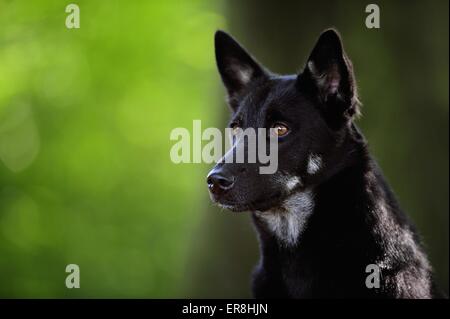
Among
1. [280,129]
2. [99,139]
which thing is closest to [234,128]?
[280,129]

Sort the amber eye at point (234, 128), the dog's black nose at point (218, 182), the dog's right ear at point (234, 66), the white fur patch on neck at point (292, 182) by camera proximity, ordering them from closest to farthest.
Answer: the dog's black nose at point (218, 182), the white fur patch on neck at point (292, 182), the amber eye at point (234, 128), the dog's right ear at point (234, 66)

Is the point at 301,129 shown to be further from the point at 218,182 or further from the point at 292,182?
the point at 218,182

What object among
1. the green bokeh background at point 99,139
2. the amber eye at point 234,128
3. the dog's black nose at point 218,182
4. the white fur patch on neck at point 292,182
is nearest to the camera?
the dog's black nose at point 218,182

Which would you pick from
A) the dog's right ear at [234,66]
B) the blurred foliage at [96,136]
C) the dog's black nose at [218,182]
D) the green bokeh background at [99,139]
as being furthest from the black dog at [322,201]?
the blurred foliage at [96,136]

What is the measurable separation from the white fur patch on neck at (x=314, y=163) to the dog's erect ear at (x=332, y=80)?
28cm

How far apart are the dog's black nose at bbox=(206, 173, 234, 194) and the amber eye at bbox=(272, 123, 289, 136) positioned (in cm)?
53

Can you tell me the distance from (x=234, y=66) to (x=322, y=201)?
1.44 meters

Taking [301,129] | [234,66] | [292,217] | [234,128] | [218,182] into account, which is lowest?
[292,217]

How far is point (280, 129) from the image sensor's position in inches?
168

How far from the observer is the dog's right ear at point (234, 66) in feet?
15.8

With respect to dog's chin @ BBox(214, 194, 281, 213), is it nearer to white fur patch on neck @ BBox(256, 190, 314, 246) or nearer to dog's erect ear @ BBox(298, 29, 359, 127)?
white fur patch on neck @ BBox(256, 190, 314, 246)

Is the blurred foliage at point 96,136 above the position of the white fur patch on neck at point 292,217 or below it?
above

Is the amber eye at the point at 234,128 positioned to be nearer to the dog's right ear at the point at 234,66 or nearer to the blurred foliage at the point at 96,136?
the dog's right ear at the point at 234,66
